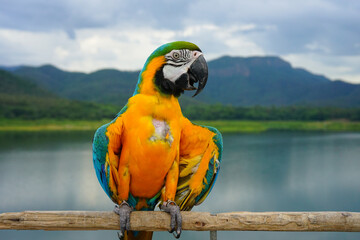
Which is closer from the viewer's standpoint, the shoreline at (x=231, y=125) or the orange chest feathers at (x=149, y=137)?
the orange chest feathers at (x=149, y=137)

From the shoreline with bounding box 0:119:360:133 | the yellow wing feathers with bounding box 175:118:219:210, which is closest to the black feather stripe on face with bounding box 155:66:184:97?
the yellow wing feathers with bounding box 175:118:219:210

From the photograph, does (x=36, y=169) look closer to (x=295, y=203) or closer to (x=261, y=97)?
(x=295, y=203)

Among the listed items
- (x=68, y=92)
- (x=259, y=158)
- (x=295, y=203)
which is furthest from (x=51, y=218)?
(x=68, y=92)

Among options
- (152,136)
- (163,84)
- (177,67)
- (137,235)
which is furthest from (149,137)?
(137,235)

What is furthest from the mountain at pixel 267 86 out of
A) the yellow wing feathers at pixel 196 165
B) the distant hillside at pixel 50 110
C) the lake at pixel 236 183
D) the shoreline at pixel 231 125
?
the yellow wing feathers at pixel 196 165

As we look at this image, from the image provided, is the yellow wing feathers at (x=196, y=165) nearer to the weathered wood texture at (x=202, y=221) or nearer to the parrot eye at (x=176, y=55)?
the weathered wood texture at (x=202, y=221)

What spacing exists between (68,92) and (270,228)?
95879 mm

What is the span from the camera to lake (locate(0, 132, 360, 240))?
10109 millimetres

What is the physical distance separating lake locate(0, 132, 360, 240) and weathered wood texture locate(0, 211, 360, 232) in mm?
7251

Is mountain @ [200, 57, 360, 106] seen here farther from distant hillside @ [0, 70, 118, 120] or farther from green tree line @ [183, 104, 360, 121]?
distant hillside @ [0, 70, 118, 120]

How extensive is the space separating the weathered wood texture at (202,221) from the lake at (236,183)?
7251mm

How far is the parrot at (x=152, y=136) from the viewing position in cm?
179

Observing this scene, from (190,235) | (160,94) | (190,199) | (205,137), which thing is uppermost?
(160,94)

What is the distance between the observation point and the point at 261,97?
10669 centimetres
